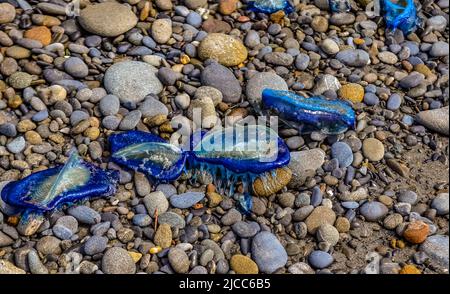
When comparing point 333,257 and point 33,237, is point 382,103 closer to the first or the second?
point 333,257

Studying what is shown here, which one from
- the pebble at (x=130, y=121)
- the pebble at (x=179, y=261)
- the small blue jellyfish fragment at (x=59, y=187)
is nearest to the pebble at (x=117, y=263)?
the pebble at (x=179, y=261)

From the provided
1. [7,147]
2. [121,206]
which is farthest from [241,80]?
[7,147]

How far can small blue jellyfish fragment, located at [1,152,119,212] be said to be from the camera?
2.90 m

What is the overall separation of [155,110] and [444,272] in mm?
1503

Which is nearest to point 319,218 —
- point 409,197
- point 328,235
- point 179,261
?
point 328,235

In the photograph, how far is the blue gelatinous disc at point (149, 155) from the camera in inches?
120

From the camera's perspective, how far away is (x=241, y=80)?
3.45 meters

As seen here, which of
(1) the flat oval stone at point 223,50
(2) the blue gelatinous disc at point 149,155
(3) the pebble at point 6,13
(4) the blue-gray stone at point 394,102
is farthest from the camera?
(3) the pebble at point 6,13

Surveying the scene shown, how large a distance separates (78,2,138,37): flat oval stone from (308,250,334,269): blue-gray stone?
1613 mm

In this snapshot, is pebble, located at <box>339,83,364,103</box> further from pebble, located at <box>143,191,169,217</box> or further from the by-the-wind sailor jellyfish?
pebble, located at <box>143,191,169,217</box>

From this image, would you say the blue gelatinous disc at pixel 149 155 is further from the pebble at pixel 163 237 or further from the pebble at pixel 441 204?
the pebble at pixel 441 204

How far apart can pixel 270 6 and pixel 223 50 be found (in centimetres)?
46

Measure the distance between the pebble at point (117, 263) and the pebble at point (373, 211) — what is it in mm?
1023

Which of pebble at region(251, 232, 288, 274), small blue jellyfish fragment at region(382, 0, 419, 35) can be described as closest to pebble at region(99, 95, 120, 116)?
pebble at region(251, 232, 288, 274)
